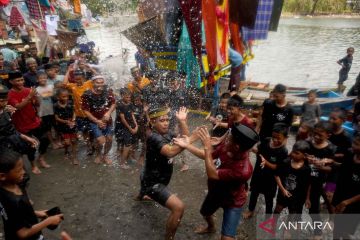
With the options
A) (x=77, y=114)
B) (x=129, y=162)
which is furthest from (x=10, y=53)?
(x=129, y=162)

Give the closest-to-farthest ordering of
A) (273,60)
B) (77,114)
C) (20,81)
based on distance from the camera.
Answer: (20,81), (77,114), (273,60)

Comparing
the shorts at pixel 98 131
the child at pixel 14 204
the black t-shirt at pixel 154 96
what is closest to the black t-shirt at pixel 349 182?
the child at pixel 14 204

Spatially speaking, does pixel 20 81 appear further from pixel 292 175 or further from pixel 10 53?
pixel 10 53

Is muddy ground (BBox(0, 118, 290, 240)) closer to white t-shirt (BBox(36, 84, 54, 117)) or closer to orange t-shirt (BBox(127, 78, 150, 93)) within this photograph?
white t-shirt (BBox(36, 84, 54, 117))

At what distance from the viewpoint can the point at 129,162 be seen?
5.86 metres

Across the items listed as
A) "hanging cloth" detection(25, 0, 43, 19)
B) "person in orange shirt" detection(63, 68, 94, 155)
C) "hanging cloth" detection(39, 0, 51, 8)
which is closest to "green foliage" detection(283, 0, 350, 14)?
"hanging cloth" detection(39, 0, 51, 8)

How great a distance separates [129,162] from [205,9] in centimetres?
343

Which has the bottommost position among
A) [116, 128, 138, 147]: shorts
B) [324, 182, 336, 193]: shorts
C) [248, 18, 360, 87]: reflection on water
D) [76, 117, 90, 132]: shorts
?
[248, 18, 360, 87]: reflection on water

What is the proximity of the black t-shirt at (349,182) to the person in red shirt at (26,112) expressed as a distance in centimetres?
479

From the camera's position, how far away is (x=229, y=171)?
2840 mm

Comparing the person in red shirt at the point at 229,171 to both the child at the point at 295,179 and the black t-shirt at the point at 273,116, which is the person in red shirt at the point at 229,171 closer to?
the child at the point at 295,179

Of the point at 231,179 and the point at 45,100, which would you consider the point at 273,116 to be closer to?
the point at 231,179

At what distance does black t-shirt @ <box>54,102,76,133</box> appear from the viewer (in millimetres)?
5438

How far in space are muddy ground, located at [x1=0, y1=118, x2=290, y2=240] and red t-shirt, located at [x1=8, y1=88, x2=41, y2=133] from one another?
979 mm
